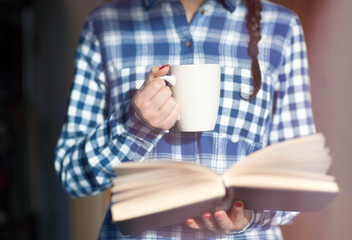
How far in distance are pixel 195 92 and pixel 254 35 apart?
0.20 m

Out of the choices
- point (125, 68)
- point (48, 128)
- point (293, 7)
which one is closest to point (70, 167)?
point (125, 68)

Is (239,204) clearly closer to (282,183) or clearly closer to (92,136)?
(282,183)

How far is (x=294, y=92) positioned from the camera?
620 mm

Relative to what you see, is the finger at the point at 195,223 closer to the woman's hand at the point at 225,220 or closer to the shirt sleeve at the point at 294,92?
the woman's hand at the point at 225,220

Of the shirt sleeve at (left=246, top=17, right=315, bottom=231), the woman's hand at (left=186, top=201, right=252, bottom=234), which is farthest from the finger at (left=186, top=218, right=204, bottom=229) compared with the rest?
the shirt sleeve at (left=246, top=17, right=315, bottom=231)

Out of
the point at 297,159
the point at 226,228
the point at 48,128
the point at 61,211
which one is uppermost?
the point at 297,159

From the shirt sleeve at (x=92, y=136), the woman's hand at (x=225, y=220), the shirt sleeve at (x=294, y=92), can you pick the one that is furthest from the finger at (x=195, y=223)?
the shirt sleeve at (x=294, y=92)

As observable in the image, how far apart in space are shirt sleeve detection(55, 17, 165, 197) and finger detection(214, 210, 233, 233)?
0.12m

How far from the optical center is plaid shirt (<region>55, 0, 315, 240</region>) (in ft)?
1.75

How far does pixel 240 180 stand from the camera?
14.3 inches

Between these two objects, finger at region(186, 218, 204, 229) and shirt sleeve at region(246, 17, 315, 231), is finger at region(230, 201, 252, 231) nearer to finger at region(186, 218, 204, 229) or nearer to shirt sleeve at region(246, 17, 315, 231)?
finger at region(186, 218, 204, 229)

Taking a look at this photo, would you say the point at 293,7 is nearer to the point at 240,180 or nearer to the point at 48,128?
the point at 240,180

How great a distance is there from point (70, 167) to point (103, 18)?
253 millimetres

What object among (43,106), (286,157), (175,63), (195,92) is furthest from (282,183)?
(43,106)
